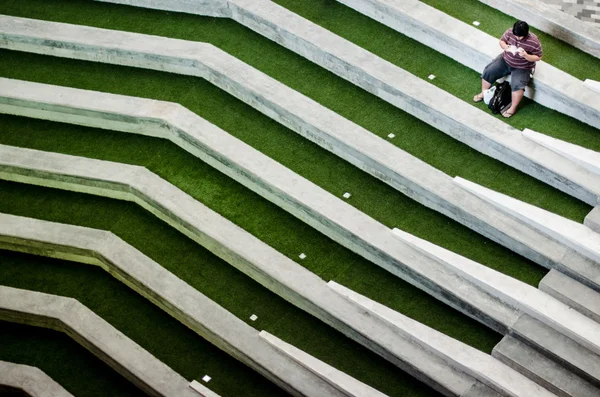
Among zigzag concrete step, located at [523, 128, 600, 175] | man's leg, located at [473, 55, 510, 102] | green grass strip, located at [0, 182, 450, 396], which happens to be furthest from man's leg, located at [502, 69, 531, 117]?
green grass strip, located at [0, 182, 450, 396]

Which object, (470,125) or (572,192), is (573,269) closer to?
(572,192)

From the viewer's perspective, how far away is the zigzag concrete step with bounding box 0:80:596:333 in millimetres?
8633

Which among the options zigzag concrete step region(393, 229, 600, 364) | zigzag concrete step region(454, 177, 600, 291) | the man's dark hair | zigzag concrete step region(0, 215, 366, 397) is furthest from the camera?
the man's dark hair

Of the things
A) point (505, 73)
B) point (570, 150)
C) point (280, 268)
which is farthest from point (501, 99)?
point (280, 268)

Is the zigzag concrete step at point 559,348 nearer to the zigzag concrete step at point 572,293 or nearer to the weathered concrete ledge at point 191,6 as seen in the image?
the zigzag concrete step at point 572,293

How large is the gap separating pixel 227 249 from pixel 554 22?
4.13 m

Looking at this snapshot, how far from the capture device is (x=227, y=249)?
30.7 ft

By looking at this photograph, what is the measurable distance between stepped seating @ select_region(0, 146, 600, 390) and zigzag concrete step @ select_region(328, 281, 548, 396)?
0.09 m

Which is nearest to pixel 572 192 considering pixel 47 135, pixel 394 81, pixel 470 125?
pixel 470 125

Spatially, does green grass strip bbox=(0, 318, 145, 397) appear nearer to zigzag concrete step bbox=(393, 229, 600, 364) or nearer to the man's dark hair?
zigzag concrete step bbox=(393, 229, 600, 364)

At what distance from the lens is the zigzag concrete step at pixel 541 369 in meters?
7.96

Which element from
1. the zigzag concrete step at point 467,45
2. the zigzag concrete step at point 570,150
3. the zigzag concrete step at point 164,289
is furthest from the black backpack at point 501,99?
the zigzag concrete step at point 164,289

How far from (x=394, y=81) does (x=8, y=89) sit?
4.36 meters

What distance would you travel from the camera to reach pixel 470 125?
934cm
